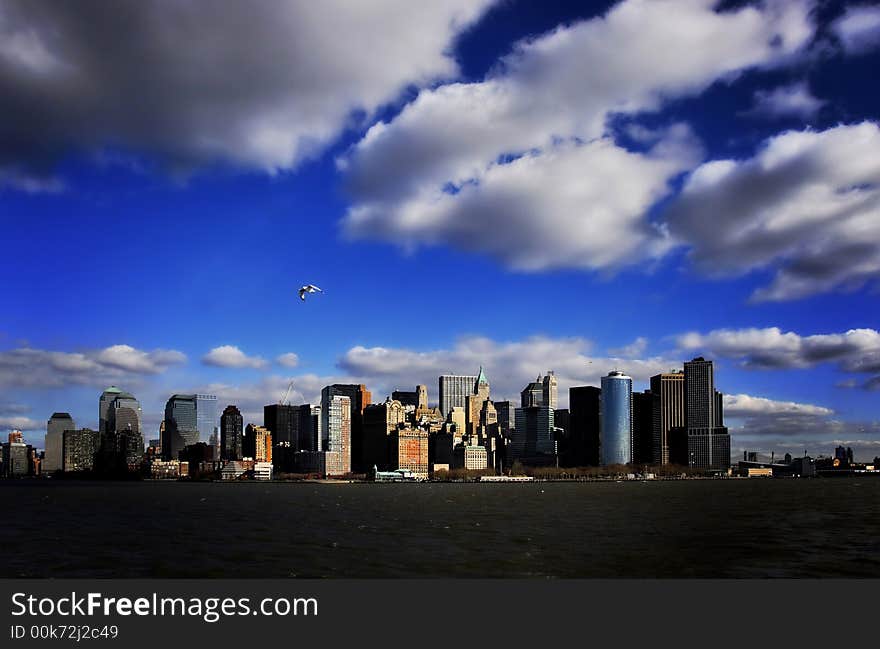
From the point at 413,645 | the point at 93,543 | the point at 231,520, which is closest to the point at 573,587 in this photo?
the point at 413,645

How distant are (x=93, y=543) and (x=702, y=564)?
210ft

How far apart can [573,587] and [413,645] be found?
19411 millimetres

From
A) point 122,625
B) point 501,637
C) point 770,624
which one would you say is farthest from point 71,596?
point 770,624

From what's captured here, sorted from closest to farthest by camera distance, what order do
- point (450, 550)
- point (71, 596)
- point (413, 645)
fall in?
point (413, 645) < point (71, 596) < point (450, 550)

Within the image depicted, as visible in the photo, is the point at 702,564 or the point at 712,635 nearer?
the point at 712,635

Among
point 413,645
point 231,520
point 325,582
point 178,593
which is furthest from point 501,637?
point 231,520

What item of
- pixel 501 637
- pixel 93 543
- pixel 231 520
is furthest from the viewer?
pixel 231 520

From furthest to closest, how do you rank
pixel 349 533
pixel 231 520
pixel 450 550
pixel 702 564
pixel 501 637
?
pixel 231 520
pixel 349 533
pixel 450 550
pixel 702 564
pixel 501 637

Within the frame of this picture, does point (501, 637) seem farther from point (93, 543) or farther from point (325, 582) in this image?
point (93, 543)

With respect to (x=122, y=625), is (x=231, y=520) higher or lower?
lower

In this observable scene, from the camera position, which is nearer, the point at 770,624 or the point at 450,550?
the point at 770,624

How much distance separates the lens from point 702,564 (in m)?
66.9

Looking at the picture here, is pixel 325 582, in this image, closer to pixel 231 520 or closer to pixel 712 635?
pixel 712 635

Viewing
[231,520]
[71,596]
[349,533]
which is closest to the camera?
[71,596]
